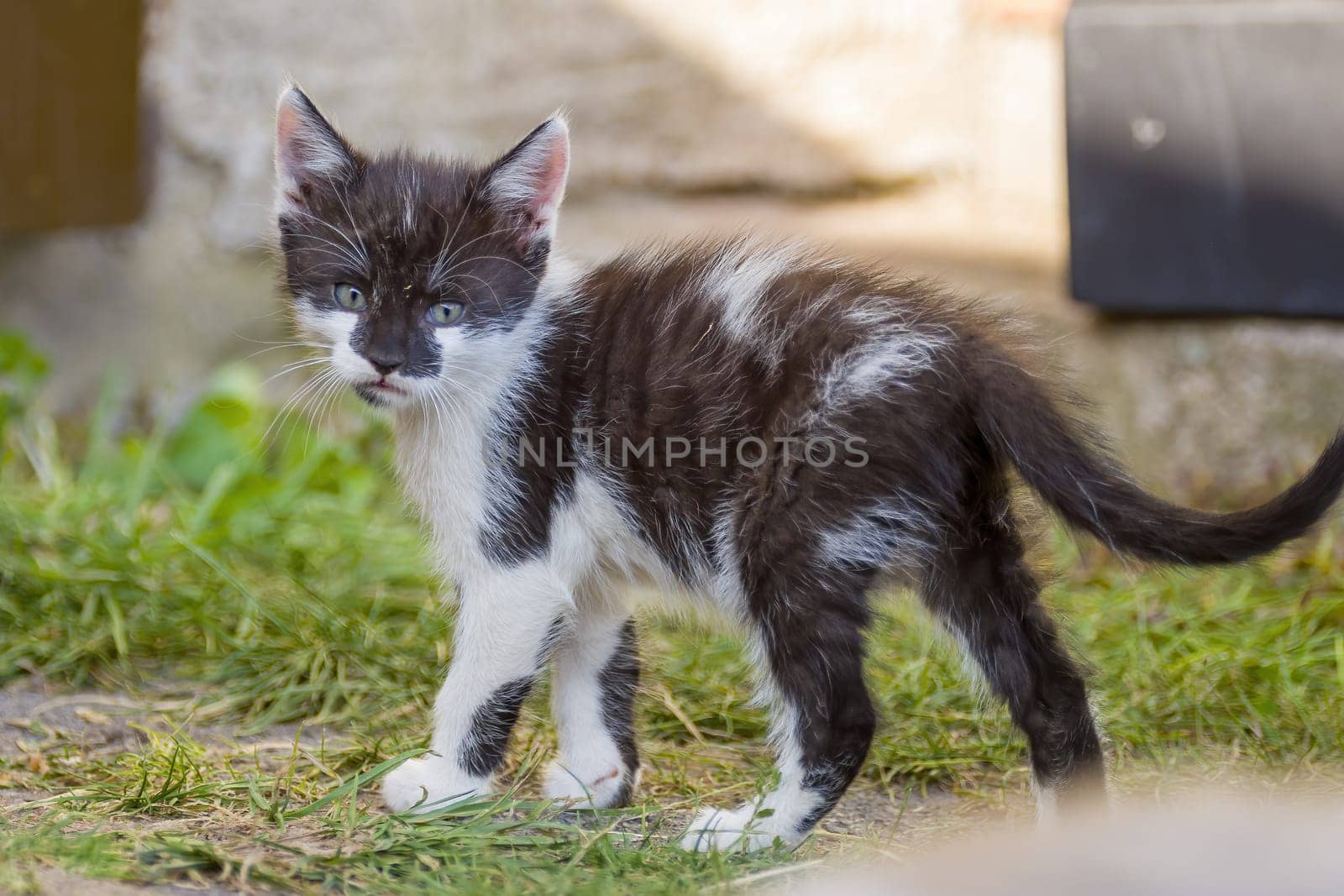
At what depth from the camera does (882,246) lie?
13.6 ft

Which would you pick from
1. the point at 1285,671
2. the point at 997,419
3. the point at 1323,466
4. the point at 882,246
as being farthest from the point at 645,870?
the point at 882,246

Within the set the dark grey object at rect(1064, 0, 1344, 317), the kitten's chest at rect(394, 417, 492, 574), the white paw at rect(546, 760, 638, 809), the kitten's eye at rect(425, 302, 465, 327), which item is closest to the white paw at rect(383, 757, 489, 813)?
the white paw at rect(546, 760, 638, 809)

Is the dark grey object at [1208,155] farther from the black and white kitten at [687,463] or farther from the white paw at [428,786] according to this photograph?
the white paw at [428,786]

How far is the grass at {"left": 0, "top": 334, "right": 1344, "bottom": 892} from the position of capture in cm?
204

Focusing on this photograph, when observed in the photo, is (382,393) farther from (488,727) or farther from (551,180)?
(488,727)

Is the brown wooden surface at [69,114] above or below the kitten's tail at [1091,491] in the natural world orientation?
above

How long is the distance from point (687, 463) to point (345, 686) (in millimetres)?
1076

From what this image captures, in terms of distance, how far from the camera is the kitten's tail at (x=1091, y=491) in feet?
6.43

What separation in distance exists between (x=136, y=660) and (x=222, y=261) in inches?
74.5

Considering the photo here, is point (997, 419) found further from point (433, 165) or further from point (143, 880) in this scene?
point (143, 880)

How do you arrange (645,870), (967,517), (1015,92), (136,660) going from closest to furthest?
(645,870)
(967,517)
(136,660)
(1015,92)

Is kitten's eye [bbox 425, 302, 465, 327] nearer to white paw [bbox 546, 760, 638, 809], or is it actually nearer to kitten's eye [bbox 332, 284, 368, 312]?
kitten's eye [bbox 332, 284, 368, 312]

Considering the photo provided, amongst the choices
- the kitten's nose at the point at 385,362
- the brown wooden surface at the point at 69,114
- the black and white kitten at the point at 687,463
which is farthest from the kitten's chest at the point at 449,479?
the brown wooden surface at the point at 69,114

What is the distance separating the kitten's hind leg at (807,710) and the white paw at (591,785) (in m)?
0.27
